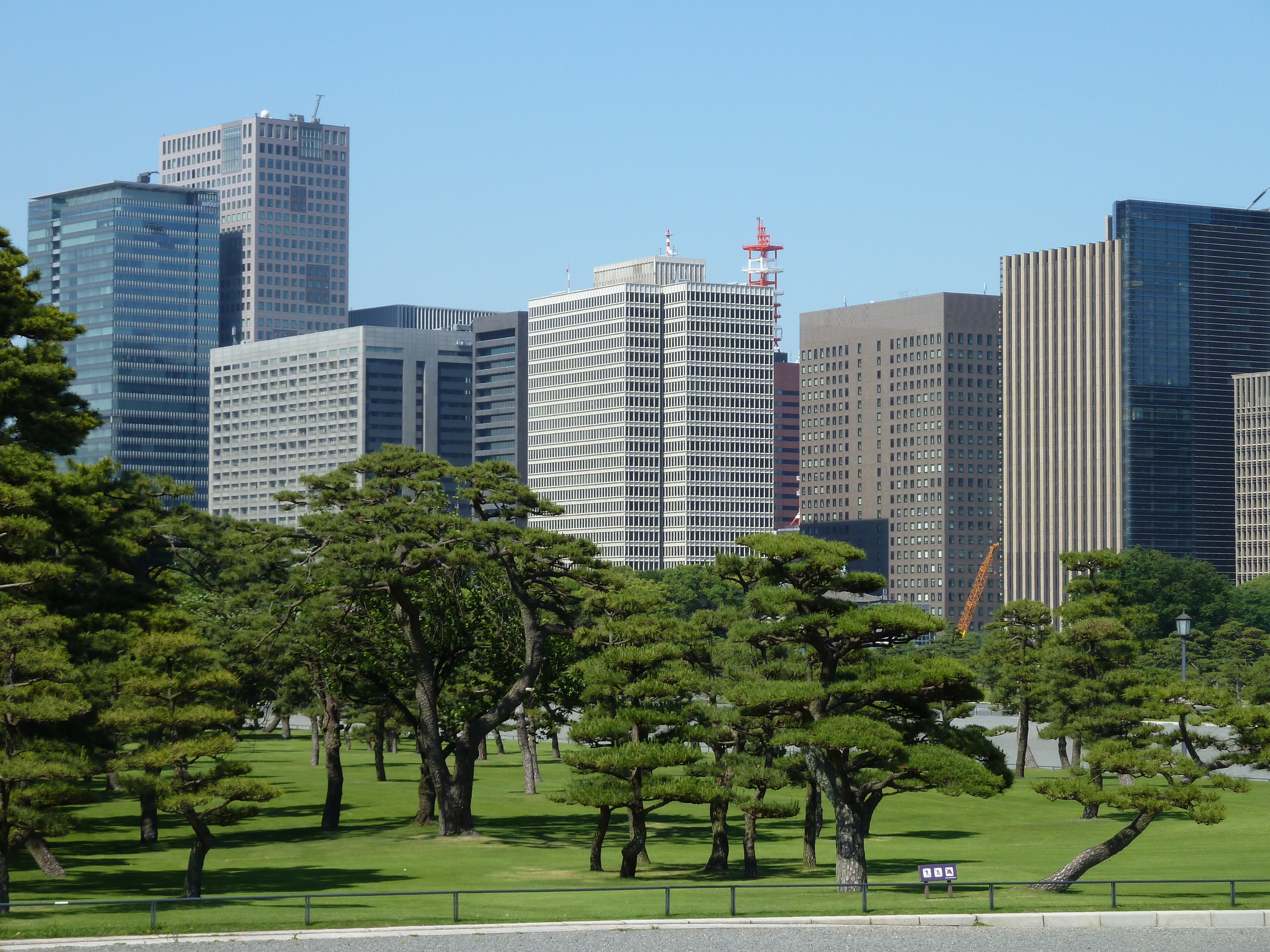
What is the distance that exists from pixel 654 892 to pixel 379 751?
4481 centimetres

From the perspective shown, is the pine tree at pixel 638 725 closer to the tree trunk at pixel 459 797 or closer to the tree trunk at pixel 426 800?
the tree trunk at pixel 459 797

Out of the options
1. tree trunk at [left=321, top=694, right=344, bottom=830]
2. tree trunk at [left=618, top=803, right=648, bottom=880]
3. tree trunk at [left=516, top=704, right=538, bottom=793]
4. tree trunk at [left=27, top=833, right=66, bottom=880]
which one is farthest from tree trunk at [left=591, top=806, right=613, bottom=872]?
tree trunk at [left=516, top=704, right=538, bottom=793]

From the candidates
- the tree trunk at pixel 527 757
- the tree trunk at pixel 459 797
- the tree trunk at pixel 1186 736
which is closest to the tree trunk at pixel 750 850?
the tree trunk at pixel 1186 736

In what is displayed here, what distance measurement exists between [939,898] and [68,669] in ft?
80.3

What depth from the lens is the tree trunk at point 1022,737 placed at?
9444 cm

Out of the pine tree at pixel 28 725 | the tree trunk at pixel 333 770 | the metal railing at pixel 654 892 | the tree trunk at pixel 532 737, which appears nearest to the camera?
the metal railing at pixel 654 892

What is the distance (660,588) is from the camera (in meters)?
72.8

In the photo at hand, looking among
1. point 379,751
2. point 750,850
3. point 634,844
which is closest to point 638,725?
point 634,844

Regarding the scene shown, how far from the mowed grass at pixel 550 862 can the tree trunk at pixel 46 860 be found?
537 mm

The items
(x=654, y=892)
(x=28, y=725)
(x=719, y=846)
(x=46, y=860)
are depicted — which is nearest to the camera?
(x=28, y=725)

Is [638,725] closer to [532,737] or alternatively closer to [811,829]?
[811,829]

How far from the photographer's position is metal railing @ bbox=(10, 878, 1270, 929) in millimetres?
40250

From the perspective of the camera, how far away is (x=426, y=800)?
Answer: 7169 centimetres

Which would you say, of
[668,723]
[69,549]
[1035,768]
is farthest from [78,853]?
[1035,768]
